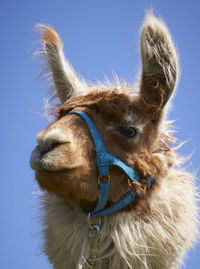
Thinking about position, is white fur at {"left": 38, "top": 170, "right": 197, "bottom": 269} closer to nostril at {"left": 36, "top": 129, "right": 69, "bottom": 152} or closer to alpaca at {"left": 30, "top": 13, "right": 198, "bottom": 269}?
alpaca at {"left": 30, "top": 13, "right": 198, "bottom": 269}

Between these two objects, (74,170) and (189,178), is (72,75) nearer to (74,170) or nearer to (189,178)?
(74,170)

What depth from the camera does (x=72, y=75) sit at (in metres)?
3.40

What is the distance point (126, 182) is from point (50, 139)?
0.72m

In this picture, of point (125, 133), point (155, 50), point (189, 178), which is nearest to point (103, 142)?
point (125, 133)

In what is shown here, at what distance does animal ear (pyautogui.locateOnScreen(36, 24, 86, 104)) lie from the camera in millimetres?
3285

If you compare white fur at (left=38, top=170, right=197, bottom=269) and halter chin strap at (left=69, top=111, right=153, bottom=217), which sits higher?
halter chin strap at (left=69, top=111, right=153, bottom=217)

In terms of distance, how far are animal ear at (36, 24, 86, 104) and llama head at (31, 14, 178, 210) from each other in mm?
473

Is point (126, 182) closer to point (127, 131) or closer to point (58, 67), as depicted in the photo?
point (127, 131)

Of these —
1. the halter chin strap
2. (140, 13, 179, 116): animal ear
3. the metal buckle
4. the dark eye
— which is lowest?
the metal buckle

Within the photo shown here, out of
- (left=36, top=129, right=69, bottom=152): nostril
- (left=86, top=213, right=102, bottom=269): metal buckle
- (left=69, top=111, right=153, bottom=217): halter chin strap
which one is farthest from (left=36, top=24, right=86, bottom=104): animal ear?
(left=86, top=213, right=102, bottom=269): metal buckle

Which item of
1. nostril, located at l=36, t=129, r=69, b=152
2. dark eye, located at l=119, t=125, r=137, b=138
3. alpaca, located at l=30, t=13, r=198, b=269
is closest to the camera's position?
nostril, located at l=36, t=129, r=69, b=152

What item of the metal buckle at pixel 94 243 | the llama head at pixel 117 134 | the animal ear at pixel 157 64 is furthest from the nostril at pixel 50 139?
the animal ear at pixel 157 64

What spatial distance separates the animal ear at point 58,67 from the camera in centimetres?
329

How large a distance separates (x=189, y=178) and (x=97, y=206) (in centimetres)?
106
